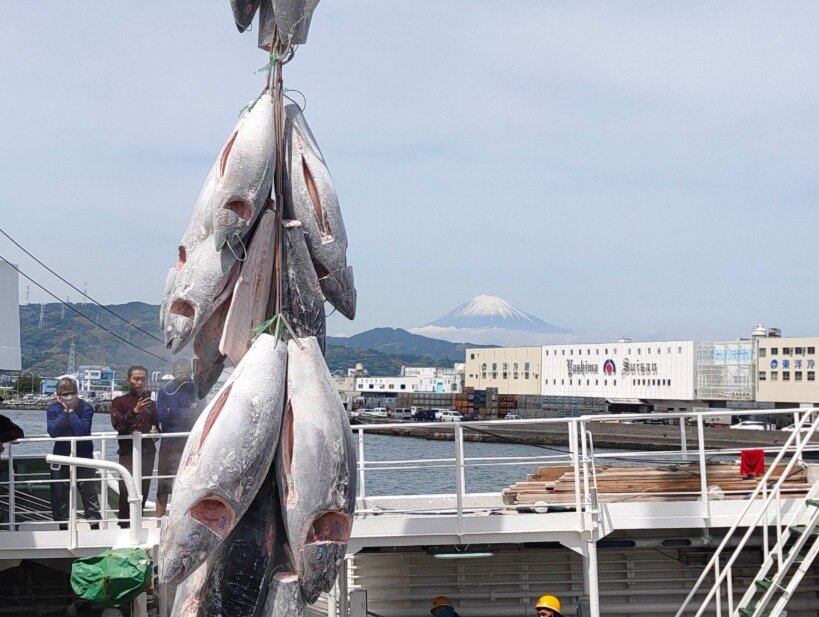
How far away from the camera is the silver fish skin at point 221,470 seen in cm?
705

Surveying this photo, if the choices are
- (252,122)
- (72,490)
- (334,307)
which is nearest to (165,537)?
(334,307)

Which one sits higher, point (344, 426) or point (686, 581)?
point (344, 426)

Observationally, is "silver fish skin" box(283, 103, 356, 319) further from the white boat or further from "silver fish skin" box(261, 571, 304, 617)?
the white boat

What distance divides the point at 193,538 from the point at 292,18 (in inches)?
148

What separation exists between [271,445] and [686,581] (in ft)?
21.9

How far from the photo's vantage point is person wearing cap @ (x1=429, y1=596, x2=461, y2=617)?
11195 millimetres

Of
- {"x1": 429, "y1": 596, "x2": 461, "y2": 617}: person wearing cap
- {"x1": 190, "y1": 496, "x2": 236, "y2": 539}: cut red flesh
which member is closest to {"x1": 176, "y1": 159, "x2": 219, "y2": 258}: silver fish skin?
{"x1": 190, "y1": 496, "x2": 236, "y2": 539}: cut red flesh

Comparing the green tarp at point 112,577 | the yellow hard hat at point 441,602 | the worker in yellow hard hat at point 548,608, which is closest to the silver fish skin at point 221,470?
the green tarp at point 112,577

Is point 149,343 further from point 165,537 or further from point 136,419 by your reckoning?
point 165,537

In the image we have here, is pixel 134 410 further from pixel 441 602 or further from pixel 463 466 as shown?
pixel 441 602

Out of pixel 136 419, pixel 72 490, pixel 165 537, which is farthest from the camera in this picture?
pixel 136 419

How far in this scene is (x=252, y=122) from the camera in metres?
7.96

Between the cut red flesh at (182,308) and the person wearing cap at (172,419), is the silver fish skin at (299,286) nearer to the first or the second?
the cut red flesh at (182,308)

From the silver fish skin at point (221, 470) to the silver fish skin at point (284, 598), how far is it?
1.55ft
